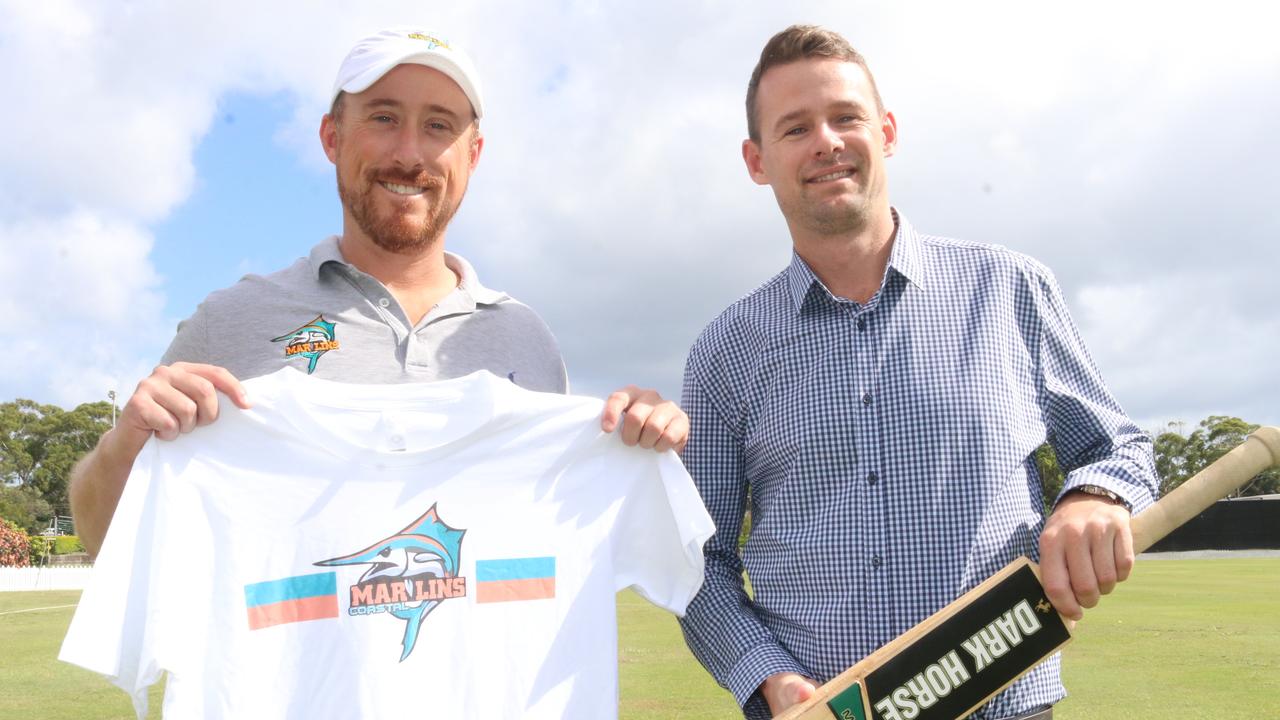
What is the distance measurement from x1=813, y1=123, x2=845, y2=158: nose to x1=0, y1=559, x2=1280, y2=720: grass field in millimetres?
5517

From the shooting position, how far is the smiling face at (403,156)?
107 inches

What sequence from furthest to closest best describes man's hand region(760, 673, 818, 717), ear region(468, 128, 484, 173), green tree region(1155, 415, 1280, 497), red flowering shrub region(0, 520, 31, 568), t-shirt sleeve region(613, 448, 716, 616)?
green tree region(1155, 415, 1280, 497) → red flowering shrub region(0, 520, 31, 568) → ear region(468, 128, 484, 173) → t-shirt sleeve region(613, 448, 716, 616) → man's hand region(760, 673, 818, 717)

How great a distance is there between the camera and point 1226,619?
531 inches

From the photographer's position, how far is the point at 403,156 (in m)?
2.68

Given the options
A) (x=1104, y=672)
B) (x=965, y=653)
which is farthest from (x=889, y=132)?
(x=1104, y=672)

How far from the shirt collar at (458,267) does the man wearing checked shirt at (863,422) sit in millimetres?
726

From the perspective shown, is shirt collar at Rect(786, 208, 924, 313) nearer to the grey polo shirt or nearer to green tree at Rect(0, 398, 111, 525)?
the grey polo shirt

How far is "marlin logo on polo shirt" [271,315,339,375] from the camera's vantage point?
2.66 m

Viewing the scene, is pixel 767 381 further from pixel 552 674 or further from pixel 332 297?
pixel 332 297

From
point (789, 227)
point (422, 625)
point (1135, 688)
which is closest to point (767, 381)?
point (789, 227)

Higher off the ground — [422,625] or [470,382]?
[470,382]

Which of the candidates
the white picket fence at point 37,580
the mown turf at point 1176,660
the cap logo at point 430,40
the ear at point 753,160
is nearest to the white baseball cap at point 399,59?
the cap logo at point 430,40

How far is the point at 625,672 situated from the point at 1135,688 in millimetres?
4676

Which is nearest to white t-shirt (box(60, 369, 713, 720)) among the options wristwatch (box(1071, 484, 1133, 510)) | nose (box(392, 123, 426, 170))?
nose (box(392, 123, 426, 170))
